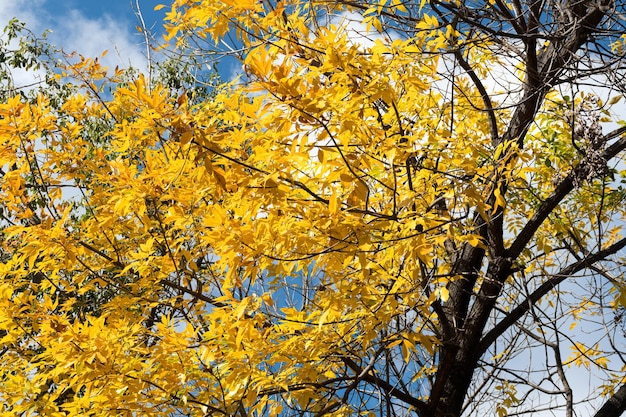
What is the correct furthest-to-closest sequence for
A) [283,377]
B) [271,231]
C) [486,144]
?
1. [486,144]
2. [283,377]
3. [271,231]

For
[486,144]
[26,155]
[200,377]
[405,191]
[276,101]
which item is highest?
[486,144]

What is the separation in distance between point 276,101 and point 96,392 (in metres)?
1.50

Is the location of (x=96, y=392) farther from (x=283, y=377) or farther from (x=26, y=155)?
(x=26, y=155)

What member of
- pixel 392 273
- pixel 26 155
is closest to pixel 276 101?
pixel 392 273

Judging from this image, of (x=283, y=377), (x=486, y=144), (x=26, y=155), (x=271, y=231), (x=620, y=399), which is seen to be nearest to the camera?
(x=271, y=231)

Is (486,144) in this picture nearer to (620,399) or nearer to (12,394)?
(620,399)

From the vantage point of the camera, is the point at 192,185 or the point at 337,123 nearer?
the point at 337,123

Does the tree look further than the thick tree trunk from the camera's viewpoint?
No

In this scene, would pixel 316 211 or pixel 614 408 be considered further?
pixel 614 408

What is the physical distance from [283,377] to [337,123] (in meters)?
1.10

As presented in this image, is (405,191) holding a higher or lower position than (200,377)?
higher

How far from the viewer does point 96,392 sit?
2643mm

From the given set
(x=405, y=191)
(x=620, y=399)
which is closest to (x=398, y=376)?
(x=620, y=399)

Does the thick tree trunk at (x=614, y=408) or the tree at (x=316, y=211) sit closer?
the tree at (x=316, y=211)
